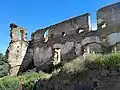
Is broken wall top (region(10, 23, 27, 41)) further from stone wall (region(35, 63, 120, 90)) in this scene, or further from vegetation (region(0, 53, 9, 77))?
stone wall (region(35, 63, 120, 90))

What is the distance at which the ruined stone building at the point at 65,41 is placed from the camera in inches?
677

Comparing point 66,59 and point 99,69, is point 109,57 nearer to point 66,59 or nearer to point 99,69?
point 99,69

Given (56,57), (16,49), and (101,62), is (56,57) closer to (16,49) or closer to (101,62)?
(16,49)

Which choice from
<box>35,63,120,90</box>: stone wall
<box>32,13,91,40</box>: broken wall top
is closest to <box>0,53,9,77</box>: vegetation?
<box>32,13,91,40</box>: broken wall top

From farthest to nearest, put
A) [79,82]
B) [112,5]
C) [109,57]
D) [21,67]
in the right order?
[21,67] → [112,5] → [79,82] → [109,57]

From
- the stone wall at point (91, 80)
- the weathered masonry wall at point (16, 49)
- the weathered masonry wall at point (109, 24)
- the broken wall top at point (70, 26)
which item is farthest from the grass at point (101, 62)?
the weathered masonry wall at point (16, 49)

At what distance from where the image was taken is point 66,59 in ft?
65.0

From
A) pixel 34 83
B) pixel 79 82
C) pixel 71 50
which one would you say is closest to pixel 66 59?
pixel 71 50

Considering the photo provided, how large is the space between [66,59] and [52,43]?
251 centimetres

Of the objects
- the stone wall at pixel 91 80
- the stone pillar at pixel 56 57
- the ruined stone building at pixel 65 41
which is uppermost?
the ruined stone building at pixel 65 41

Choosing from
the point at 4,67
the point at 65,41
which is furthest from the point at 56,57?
the point at 4,67

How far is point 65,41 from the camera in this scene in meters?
20.4

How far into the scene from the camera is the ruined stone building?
56.4 ft

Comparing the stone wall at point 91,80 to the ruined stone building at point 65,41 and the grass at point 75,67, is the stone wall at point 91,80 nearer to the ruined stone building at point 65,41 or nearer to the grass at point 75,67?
the grass at point 75,67
